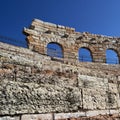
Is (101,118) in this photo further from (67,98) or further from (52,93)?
(52,93)

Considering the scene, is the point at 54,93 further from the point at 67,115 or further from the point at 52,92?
the point at 67,115

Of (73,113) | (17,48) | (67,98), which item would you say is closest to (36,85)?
(67,98)

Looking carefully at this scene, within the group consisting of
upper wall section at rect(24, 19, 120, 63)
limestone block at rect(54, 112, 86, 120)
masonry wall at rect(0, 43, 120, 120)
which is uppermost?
upper wall section at rect(24, 19, 120, 63)

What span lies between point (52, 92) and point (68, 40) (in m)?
20.8

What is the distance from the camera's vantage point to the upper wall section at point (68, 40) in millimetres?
21297

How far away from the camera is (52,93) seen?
114 inches

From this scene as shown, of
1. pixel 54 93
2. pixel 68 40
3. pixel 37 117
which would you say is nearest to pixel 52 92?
pixel 54 93

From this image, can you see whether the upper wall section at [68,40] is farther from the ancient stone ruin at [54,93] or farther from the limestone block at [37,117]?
the limestone block at [37,117]

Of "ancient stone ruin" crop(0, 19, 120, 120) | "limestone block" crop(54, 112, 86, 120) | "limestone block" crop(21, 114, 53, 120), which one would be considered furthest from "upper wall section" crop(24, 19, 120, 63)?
"limestone block" crop(21, 114, 53, 120)

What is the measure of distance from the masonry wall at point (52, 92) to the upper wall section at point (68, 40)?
17.3 metres

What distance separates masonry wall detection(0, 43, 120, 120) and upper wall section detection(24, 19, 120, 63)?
17.3 metres

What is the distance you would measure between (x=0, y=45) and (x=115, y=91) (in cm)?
1122

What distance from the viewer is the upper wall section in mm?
21297

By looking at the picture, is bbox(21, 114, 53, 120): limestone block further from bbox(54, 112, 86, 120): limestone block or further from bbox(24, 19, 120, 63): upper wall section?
bbox(24, 19, 120, 63): upper wall section
